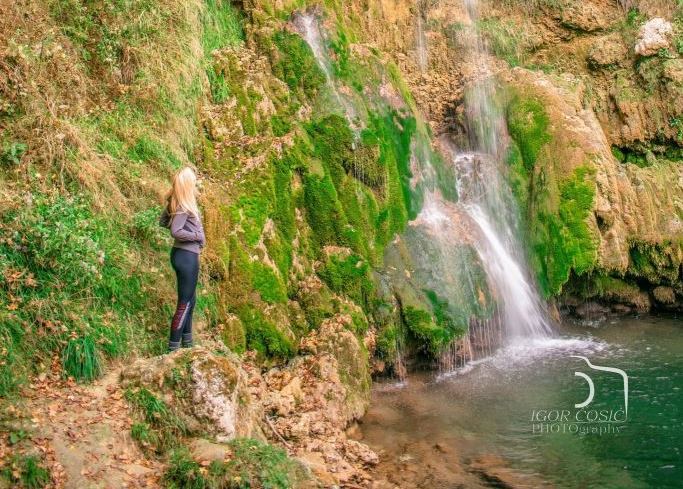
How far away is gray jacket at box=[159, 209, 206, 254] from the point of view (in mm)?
6426

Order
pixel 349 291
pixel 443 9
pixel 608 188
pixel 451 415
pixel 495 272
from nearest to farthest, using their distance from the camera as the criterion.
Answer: pixel 451 415 → pixel 349 291 → pixel 495 272 → pixel 608 188 → pixel 443 9

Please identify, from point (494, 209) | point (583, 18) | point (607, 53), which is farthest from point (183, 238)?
point (583, 18)

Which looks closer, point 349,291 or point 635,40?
point 349,291

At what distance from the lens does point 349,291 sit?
9719 millimetres

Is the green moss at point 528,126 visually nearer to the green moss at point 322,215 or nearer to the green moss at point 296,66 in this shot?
the green moss at point 296,66

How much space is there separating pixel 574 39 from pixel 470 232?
21.6 ft

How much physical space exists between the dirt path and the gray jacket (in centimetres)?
155

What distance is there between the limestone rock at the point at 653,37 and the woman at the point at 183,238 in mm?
12291

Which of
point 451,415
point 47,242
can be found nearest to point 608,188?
point 451,415

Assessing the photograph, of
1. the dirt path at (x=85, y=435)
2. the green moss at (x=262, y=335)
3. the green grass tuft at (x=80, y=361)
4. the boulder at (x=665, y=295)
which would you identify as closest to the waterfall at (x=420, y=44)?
the boulder at (x=665, y=295)

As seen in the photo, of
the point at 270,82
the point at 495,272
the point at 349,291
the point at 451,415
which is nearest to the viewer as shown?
the point at 451,415

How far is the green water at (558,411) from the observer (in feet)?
24.4

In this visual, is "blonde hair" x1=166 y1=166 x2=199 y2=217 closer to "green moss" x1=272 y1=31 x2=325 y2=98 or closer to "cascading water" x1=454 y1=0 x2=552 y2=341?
"green moss" x1=272 y1=31 x2=325 y2=98

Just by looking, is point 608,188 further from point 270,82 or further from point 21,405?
point 21,405
